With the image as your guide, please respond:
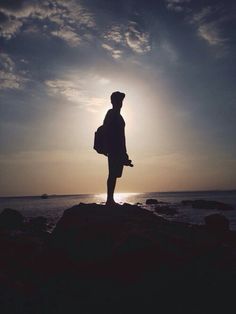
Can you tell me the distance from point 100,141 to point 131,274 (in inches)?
201

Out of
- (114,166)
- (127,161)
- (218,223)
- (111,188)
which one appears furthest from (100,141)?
(218,223)

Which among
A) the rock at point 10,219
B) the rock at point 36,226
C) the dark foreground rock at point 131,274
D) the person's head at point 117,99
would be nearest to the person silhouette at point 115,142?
the person's head at point 117,99

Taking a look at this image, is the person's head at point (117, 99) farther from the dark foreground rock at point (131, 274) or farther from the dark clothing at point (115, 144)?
the dark foreground rock at point (131, 274)

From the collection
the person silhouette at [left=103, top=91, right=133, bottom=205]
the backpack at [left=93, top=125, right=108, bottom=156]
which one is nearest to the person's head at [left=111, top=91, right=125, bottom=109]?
the person silhouette at [left=103, top=91, right=133, bottom=205]

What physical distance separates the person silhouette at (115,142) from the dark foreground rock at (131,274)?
194 cm

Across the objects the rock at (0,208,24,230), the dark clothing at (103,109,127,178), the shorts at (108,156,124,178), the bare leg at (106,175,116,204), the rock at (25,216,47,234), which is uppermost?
the dark clothing at (103,109,127,178)

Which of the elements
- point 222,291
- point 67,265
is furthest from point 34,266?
point 222,291

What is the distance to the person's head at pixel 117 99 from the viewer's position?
35.0 ft

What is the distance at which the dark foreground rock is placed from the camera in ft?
21.7

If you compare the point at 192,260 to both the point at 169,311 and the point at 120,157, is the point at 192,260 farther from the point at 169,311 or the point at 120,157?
the point at 120,157

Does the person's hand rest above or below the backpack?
below

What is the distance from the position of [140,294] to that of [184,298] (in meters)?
0.92

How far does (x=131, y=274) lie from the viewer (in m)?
6.84

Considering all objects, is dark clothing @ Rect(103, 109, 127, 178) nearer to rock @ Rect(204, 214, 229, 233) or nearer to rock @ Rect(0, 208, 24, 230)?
rock @ Rect(204, 214, 229, 233)
